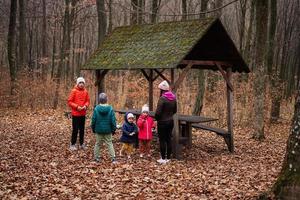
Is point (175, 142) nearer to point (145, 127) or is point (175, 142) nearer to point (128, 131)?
point (145, 127)

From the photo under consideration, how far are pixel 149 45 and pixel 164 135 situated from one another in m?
3.10

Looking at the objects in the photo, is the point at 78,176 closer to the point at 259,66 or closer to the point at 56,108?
the point at 259,66

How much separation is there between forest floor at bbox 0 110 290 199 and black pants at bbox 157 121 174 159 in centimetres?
41

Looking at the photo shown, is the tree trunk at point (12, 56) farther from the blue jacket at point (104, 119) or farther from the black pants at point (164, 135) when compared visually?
the black pants at point (164, 135)

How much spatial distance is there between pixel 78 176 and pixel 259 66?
25.4 feet

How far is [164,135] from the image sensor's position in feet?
35.1

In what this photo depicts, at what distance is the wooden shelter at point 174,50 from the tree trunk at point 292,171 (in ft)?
16.6

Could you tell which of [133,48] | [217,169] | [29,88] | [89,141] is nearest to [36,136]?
[89,141]

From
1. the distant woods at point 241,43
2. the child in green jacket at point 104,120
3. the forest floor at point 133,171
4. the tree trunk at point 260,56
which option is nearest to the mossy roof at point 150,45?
the distant woods at point 241,43

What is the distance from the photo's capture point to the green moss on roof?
11.3 m

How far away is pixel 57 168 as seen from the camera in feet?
31.5

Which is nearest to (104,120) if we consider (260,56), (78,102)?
(78,102)

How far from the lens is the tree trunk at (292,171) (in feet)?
18.6

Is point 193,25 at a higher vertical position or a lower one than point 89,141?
higher
